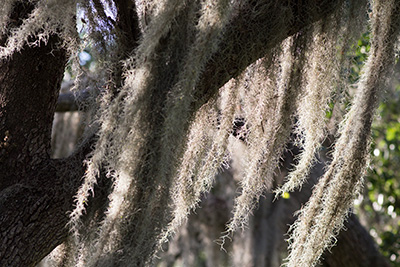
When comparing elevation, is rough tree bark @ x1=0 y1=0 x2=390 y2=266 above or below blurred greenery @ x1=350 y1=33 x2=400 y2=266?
above

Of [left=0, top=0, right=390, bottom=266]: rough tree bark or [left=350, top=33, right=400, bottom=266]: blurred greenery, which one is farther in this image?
[left=350, top=33, right=400, bottom=266]: blurred greenery

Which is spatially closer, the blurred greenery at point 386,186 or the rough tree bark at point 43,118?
the rough tree bark at point 43,118

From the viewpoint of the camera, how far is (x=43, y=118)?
1389 mm

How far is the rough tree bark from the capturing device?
126cm

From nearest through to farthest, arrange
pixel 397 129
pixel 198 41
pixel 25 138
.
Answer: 1. pixel 198 41
2. pixel 25 138
3. pixel 397 129

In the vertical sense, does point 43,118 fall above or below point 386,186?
above

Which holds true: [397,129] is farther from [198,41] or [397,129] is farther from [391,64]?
[198,41]

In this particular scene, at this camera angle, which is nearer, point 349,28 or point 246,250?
point 349,28

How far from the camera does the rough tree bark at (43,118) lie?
1.26m

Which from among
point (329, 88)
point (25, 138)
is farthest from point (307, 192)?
point (25, 138)

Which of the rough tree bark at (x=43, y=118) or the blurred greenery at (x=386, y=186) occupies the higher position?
the rough tree bark at (x=43, y=118)

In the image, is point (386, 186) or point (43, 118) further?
point (386, 186)

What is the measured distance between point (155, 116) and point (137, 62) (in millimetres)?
125

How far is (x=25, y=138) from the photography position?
1352 mm
